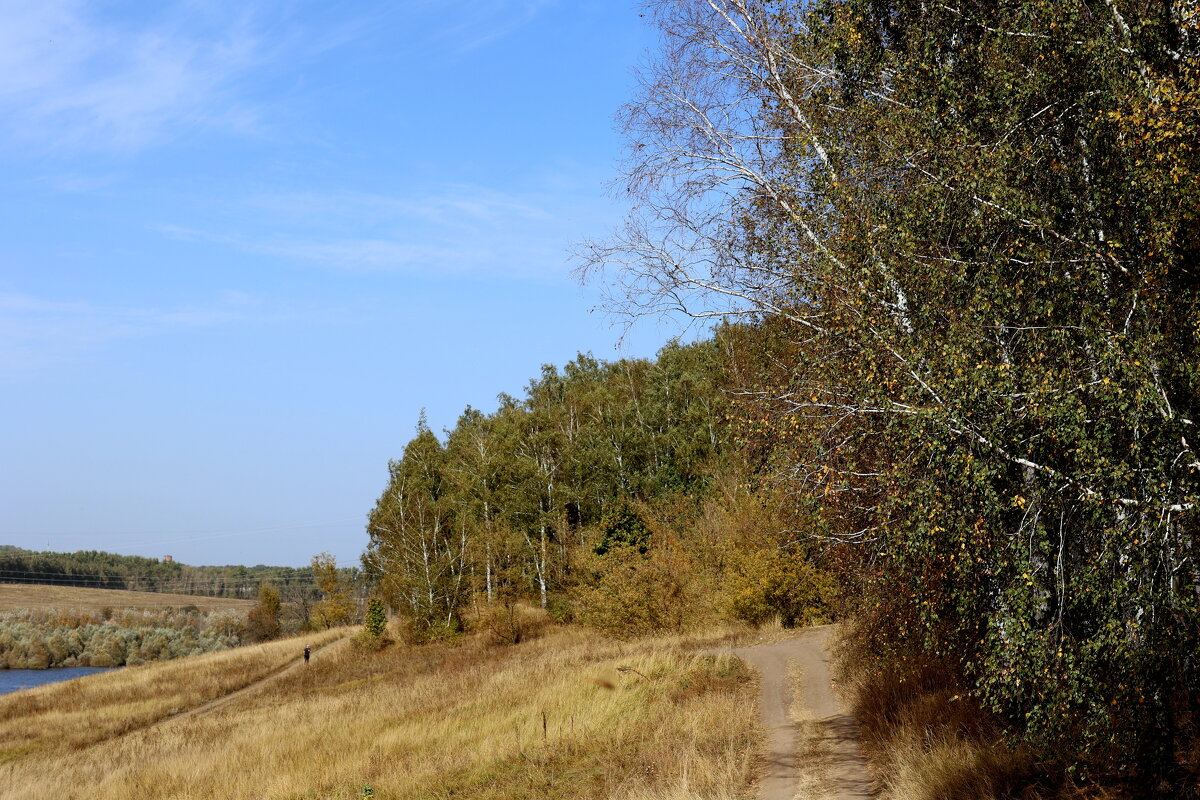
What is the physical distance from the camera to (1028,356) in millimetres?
7215

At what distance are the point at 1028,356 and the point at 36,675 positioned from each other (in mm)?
88867

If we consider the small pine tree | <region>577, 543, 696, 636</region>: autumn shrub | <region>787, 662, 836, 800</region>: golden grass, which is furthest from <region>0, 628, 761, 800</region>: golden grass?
the small pine tree

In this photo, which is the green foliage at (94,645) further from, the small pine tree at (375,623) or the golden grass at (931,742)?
the golden grass at (931,742)

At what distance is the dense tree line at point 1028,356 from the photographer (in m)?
6.36

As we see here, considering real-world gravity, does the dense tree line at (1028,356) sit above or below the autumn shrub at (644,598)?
above

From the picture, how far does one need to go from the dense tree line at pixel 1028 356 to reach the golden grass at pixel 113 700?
26495mm

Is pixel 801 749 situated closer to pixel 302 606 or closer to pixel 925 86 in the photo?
pixel 925 86

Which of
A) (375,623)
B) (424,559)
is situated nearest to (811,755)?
(424,559)

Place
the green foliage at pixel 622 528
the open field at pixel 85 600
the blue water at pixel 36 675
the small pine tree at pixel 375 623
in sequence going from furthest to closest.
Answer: the open field at pixel 85 600, the blue water at pixel 36 675, the small pine tree at pixel 375 623, the green foliage at pixel 622 528

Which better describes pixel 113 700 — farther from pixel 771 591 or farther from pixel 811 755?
pixel 811 755

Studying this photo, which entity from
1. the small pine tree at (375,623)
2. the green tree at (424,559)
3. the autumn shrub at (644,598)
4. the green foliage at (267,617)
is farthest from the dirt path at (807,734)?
the green foliage at (267,617)

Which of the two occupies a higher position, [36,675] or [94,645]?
[94,645]

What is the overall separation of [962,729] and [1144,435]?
212 inches

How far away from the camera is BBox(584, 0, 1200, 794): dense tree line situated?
6.36 meters
